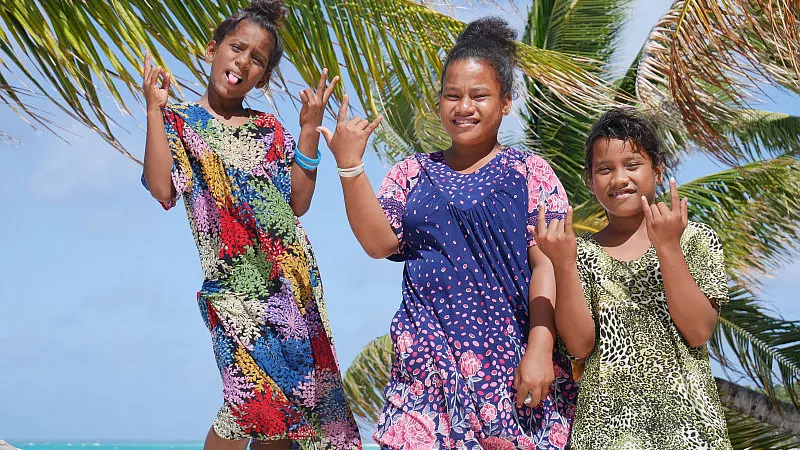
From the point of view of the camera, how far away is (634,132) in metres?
2.90

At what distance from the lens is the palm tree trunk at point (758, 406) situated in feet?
33.7

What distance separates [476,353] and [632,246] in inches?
24.8

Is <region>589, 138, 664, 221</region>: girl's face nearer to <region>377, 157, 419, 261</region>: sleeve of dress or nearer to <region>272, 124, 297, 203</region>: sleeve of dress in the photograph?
<region>377, 157, 419, 261</region>: sleeve of dress

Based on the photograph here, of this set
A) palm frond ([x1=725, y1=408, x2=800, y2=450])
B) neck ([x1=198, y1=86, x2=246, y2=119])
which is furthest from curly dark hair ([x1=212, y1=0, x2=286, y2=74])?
palm frond ([x1=725, y1=408, x2=800, y2=450])

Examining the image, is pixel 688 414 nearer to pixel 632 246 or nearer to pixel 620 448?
pixel 620 448

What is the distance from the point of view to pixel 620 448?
2684 millimetres

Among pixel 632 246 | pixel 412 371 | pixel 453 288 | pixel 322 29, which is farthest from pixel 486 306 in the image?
pixel 322 29

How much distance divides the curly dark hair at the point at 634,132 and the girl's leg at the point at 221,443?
1.45 meters

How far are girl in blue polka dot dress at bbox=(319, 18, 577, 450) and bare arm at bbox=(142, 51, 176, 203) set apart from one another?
62cm

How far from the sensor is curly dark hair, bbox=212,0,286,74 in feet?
10.7

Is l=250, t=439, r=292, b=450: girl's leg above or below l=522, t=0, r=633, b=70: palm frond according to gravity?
above

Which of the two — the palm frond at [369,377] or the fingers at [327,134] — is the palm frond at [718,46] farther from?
the palm frond at [369,377]

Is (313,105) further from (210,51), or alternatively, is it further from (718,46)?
(718,46)

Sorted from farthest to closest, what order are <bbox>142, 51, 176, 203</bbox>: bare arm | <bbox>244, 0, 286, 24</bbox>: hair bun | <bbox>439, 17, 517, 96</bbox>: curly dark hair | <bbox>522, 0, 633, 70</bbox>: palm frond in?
<bbox>522, 0, 633, 70</bbox>: palm frond
<bbox>244, 0, 286, 24</bbox>: hair bun
<bbox>142, 51, 176, 203</bbox>: bare arm
<bbox>439, 17, 517, 96</bbox>: curly dark hair
